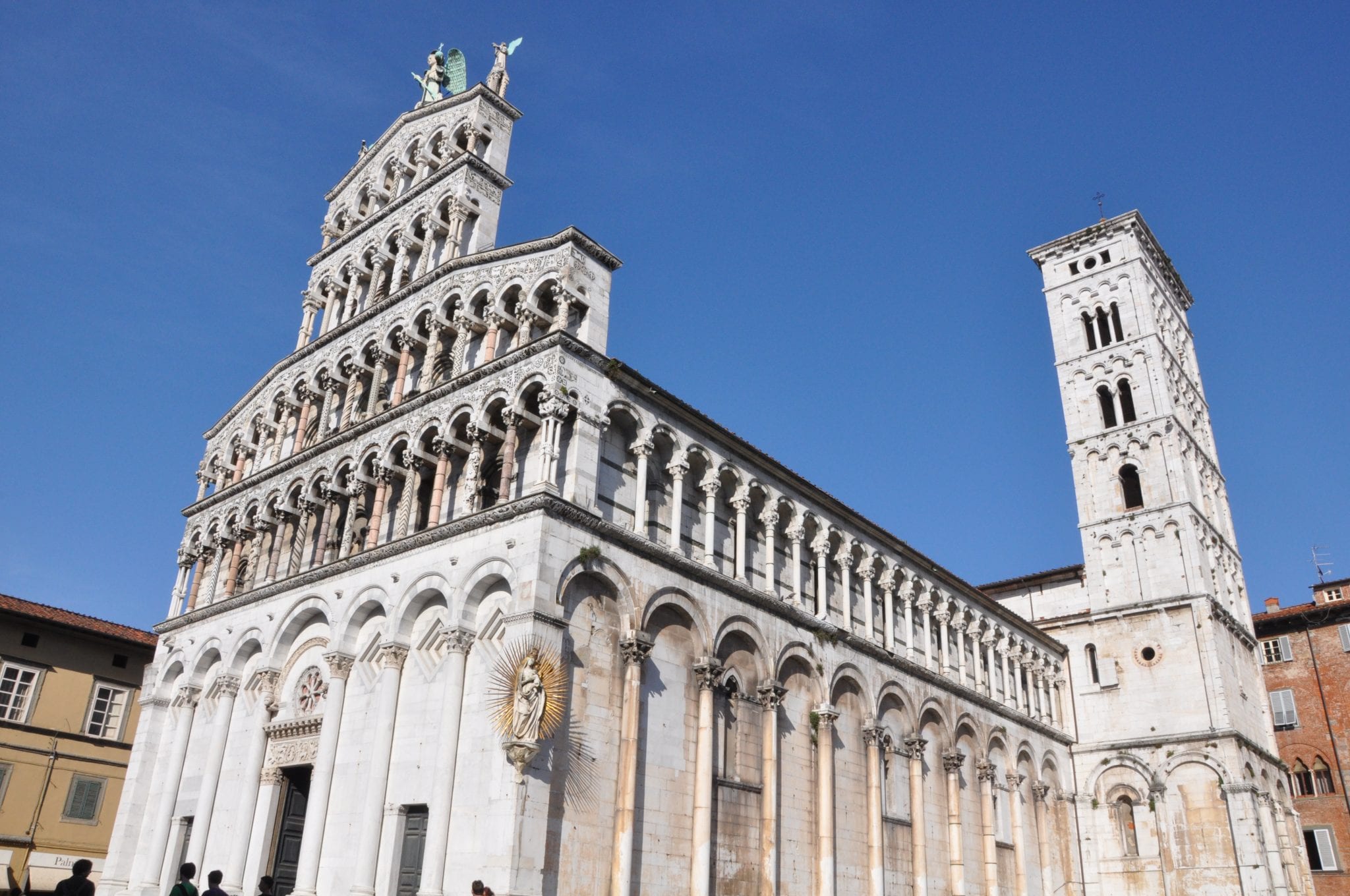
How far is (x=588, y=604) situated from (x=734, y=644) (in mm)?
4993

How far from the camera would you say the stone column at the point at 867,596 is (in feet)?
97.1

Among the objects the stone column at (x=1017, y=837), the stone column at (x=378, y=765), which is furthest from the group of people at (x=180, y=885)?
the stone column at (x=1017, y=837)

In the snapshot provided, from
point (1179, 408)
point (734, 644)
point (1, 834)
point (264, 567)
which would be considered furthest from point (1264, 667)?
point (1, 834)

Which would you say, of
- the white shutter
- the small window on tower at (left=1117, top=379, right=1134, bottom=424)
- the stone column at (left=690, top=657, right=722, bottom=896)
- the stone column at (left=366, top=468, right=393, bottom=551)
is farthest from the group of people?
the white shutter

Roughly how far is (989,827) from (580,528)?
61.8ft

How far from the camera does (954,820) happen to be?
30359 millimetres

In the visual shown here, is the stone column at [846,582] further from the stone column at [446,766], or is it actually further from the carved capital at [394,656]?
the carved capital at [394,656]

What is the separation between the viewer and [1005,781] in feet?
112

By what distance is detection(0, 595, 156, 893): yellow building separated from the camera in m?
30.5

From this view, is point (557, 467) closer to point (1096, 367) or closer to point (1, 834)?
point (1, 834)

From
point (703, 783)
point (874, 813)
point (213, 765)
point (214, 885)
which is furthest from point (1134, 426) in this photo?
point (214, 885)

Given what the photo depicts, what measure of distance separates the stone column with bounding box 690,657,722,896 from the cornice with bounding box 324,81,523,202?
17616 mm

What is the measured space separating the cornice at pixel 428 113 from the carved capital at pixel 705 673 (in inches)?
685

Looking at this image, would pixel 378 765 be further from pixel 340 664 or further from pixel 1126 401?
pixel 1126 401
